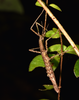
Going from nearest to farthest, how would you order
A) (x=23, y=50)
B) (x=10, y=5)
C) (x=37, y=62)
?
(x=37, y=62)
(x=10, y=5)
(x=23, y=50)

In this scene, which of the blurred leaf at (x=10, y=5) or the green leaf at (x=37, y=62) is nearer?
the green leaf at (x=37, y=62)

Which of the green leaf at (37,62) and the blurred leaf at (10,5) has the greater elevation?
the blurred leaf at (10,5)

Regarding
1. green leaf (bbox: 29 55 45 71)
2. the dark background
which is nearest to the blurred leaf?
the dark background

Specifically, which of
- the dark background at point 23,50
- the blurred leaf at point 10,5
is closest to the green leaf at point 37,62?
the dark background at point 23,50

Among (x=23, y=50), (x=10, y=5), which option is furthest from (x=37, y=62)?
(x=23, y=50)

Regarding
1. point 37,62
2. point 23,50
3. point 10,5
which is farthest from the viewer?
point 23,50

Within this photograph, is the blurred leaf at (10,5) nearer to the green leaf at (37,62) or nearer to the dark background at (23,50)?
the dark background at (23,50)

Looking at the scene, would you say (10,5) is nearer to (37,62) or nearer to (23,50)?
(23,50)

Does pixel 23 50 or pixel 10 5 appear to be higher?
pixel 10 5
